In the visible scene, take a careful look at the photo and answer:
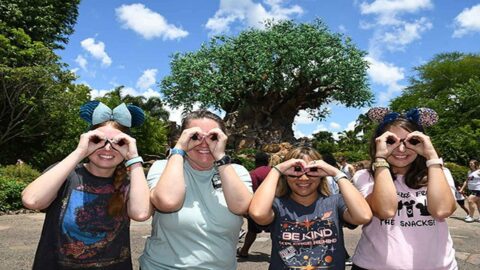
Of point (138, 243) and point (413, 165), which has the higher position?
point (413, 165)

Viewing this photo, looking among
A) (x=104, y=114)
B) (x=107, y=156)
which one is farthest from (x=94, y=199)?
(x=104, y=114)

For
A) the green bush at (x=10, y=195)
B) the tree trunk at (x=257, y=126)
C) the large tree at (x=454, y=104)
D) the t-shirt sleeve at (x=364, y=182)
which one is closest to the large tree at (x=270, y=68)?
the tree trunk at (x=257, y=126)

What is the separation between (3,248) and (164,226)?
5701 mm

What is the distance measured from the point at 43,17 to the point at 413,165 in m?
25.3

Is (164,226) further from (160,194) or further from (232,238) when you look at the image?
(232,238)

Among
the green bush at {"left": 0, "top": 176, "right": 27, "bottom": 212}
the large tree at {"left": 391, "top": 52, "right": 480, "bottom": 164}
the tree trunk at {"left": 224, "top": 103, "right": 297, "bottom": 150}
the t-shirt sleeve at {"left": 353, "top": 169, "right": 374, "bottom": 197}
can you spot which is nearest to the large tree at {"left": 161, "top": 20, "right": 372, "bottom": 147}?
the tree trunk at {"left": 224, "top": 103, "right": 297, "bottom": 150}

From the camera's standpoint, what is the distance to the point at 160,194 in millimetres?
2275

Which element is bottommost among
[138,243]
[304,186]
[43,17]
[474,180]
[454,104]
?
[138,243]

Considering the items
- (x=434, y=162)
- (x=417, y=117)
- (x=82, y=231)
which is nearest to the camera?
(x=82, y=231)

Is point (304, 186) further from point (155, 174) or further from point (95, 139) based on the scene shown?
point (95, 139)

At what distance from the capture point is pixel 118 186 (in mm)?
2482

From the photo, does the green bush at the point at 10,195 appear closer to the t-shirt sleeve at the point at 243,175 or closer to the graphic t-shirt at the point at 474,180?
the t-shirt sleeve at the point at 243,175

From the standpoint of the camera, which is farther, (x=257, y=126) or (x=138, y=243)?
(x=257, y=126)

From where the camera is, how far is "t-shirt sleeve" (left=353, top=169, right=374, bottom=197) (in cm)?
268
